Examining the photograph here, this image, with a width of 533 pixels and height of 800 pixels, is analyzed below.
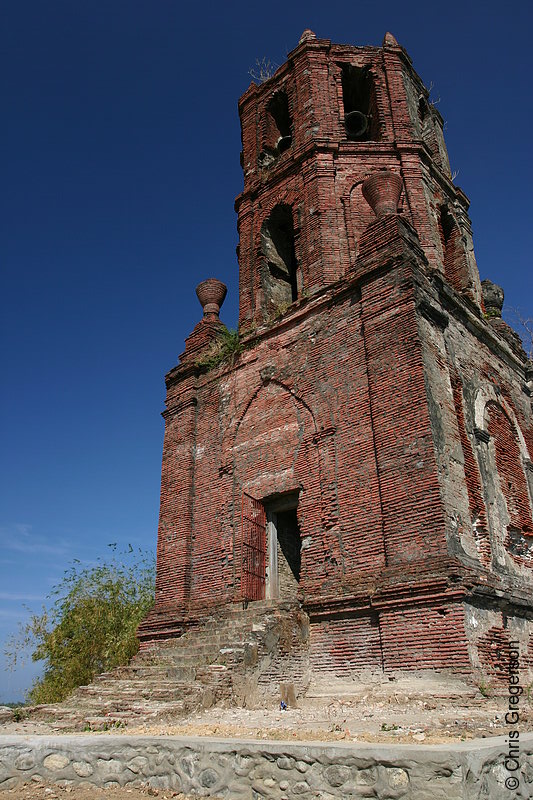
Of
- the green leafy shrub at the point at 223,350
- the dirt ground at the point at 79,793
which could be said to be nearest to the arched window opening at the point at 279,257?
the green leafy shrub at the point at 223,350

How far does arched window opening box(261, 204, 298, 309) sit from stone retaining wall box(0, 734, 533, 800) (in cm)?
1038

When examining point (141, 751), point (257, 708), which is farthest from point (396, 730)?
point (257, 708)

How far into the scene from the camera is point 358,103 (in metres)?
16.1

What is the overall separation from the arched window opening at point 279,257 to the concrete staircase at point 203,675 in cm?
719

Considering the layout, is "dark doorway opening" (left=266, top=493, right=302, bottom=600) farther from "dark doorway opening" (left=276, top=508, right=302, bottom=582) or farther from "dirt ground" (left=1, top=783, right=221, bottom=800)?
"dirt ground" (left=1, top=783, right=221, bottom=800)

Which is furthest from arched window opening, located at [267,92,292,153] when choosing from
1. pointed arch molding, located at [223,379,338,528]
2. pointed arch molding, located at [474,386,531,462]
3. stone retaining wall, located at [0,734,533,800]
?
stone retaining wall, located at [0,734,533,800]

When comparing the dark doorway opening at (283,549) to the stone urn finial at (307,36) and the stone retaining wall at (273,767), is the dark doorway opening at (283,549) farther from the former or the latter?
the stone urn finial at (307,36)

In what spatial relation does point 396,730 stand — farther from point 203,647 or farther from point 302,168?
point 302,168

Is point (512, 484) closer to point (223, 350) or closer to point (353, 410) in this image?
point (353, 410)

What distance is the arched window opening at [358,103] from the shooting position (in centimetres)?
1542

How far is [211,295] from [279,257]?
1.90 m

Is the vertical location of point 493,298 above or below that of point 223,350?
above

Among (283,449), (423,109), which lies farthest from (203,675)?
(423,109)

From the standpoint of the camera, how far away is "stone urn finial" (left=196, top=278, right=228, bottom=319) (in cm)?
1482
